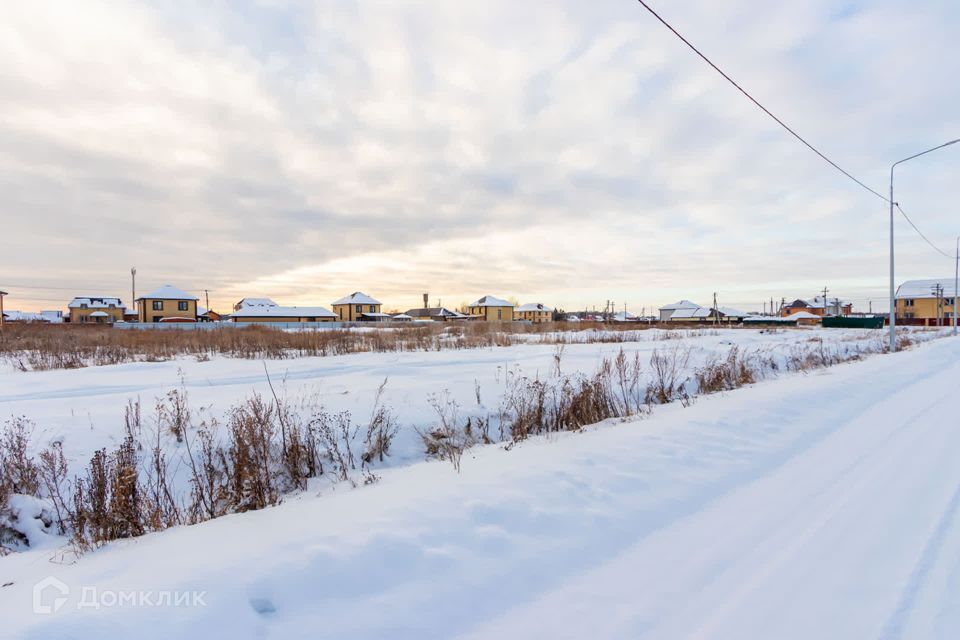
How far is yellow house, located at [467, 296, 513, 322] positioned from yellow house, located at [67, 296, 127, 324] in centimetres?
7264

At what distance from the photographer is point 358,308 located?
3519 inches

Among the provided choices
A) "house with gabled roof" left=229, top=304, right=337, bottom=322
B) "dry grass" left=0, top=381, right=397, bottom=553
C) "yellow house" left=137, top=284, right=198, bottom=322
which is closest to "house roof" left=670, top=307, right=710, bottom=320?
"house with gabled roof" left=229, top=304, right=337, bottom=322

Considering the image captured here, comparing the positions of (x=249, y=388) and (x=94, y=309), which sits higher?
(x=94, y=309)

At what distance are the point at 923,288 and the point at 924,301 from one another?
4.43 m

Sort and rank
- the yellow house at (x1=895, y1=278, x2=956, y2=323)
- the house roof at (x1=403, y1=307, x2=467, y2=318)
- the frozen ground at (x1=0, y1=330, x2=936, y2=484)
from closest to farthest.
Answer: the frozen ground at (x1=0, y1=330, x2=936, y2=484) → the yellow house at (x1=895, y1=278, x2=956, y2=323) → the house roof at (x1=403, y1=307, x2=467, y2=318)

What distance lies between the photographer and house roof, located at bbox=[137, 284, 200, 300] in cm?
6126

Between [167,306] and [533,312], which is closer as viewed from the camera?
[167,306]

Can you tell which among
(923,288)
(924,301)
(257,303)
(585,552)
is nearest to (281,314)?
(257,303)

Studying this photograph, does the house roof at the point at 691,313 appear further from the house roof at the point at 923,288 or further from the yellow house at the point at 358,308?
the yellow house at the point at 358,308

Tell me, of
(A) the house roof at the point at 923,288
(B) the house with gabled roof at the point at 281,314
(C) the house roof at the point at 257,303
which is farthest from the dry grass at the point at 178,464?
(A) the house roof at the point at 923,288

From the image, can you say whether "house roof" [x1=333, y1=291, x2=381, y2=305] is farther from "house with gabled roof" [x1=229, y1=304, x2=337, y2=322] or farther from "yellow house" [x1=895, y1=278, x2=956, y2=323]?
"yellow house" [x1=895, y1=278, x2=956, y2=323]

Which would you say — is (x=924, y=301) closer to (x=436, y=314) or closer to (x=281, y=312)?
(x=436, y=314)

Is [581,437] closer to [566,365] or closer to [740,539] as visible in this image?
[740,539]

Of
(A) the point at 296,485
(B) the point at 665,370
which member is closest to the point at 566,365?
(B) the point at 665,370
